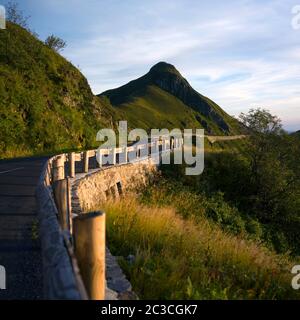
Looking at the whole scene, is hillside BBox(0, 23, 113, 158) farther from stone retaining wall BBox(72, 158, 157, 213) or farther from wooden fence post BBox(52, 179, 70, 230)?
wooden fence post BBox(52, 179, 70, 230)

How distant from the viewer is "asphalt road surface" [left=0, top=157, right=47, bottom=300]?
18.6 ft

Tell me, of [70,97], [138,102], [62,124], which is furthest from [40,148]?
[138,102]

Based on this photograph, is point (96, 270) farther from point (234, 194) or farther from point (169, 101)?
point (169, 101)

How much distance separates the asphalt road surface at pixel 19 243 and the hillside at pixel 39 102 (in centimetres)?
1323

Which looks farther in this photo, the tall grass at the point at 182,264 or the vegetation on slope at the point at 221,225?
the vegetation on slope at the point at 221,225

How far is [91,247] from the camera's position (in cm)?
357

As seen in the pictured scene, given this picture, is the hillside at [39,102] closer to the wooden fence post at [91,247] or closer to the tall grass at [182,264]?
the tall grass at [182,264]

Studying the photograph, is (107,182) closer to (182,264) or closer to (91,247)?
(182,264)

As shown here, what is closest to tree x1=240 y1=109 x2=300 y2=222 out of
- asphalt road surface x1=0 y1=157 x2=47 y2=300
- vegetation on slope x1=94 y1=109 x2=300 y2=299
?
vegetation on slope x1=94 y1=109 x2=300 y2=299

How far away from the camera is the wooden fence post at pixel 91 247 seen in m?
3.51

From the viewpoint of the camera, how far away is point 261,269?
824 centimetres

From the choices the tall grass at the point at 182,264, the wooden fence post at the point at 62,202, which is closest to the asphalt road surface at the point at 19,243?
the wooden fence post at the point at 62,202

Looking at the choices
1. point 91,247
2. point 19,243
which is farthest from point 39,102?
point 91,247
